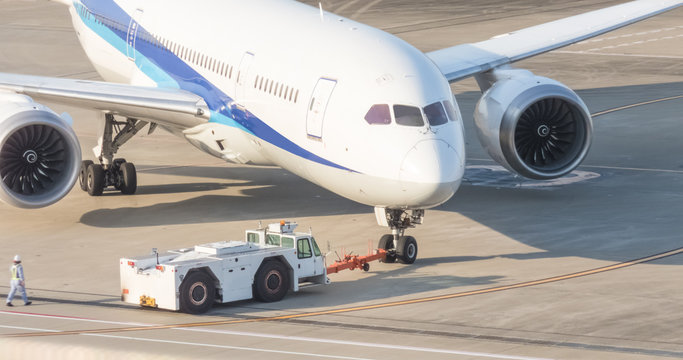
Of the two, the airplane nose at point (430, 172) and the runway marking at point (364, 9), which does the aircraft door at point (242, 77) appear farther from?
the runway marking at point (364, 9)

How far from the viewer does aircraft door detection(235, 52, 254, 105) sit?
108 ft

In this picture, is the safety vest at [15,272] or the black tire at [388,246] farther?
the black tire at [388,246]

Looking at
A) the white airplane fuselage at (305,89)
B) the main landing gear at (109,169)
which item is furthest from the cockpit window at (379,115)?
the main landing gear at (109,169)

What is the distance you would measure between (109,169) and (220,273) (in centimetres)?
1320

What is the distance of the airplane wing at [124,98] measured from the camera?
34.2 meters

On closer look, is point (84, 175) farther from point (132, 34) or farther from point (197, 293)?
point (197, 293)

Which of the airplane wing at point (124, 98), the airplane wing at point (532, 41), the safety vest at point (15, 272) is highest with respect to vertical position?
the airplane wing at point (532, 41)

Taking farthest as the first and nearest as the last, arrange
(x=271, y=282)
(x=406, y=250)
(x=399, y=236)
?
(x=399, y=236), (x=406, y=250), (x=271, y=282)

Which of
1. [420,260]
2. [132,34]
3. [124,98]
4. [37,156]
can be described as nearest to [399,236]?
[420,260]

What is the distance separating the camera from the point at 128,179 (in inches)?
1490

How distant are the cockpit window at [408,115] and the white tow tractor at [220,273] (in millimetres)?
3287

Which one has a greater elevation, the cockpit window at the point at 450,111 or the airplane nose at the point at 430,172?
the cockpit window at the point at 450,111

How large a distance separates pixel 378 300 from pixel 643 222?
1002cm

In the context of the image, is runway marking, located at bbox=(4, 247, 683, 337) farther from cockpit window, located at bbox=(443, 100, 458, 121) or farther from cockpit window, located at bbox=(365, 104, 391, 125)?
cockpit window, located at bbox=(365, 104, 391, 125)
